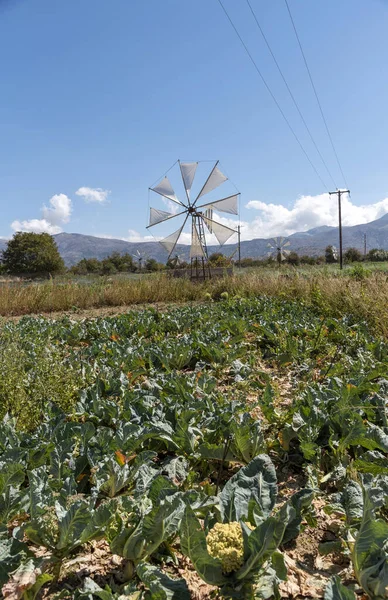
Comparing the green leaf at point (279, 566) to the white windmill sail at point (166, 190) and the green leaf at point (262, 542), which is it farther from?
the white windmill sail at point (166, 190)

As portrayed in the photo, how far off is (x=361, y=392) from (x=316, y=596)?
176 centimetres

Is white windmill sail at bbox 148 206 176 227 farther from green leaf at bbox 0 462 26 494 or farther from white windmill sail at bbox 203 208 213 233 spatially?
green leaf at bbox 0 462 26 494

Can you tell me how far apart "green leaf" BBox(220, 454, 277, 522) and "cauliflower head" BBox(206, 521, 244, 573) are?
0.32ft

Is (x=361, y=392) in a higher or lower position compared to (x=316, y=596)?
higher

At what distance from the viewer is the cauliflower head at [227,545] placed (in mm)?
1214

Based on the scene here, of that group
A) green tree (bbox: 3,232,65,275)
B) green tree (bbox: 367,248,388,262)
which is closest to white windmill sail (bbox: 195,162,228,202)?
green tree (bbox: 3,232,65,275)

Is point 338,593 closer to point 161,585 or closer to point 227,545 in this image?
point 227,545

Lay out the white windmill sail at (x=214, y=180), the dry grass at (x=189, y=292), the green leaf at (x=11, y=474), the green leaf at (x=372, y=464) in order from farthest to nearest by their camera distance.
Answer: the white windmill sail at (x=214, y=180), the dry grass at (x=189, y=292), the green leaf at (x=372, y=464), the green leaf at (x=11, y=474)

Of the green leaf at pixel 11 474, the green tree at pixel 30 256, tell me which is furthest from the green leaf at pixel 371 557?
the green tree at pixel 30 256

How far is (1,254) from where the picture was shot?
4606 centimetres

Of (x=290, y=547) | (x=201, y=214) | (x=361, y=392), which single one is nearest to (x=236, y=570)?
(x=290, y=547)

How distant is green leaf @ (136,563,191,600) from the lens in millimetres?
1179

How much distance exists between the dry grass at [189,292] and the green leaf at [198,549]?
594cm

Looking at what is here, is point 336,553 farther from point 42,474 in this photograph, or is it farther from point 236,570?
point 42,474
